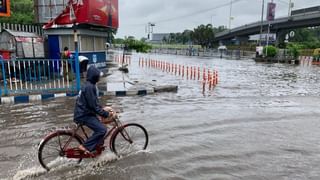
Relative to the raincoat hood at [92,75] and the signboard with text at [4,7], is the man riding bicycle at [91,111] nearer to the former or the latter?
the raincoat hood at [92,75]

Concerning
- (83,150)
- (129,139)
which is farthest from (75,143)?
(129,139)

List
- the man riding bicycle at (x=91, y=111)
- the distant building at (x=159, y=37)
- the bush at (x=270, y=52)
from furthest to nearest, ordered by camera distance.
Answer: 1. the distant building at (x=159, y=37)
2. the bush at (x=270, y=52)
3. the man riding bicycle at (x=91, y=111)

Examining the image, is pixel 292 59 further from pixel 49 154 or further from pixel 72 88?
pixel 49 154

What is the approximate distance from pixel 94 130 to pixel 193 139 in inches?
111

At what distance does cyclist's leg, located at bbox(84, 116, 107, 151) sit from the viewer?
18.4 ft

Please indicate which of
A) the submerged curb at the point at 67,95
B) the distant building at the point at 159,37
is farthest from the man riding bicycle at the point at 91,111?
the distant building at the point at 159,37

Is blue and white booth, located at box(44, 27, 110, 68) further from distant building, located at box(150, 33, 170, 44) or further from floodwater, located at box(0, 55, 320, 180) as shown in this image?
distant building, located at box(150, 33, 170, 44)

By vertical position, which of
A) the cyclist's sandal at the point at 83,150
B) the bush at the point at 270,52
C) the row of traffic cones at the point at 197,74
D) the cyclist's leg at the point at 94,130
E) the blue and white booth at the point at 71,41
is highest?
the blue and white booth at the point at 71,41

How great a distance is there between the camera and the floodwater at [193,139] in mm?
5641

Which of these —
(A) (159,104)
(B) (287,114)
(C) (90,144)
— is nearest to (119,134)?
(C) (90,144)

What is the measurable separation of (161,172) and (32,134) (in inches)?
151

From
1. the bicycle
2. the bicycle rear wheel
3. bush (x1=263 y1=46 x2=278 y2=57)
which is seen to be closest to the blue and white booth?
the bicycle

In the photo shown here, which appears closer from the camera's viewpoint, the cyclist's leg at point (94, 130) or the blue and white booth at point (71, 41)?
the cyclist's leg at point (94, 130)

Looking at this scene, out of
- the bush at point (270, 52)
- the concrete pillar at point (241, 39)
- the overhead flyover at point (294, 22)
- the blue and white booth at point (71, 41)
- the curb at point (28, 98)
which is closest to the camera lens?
the curb at point (28, 98)
